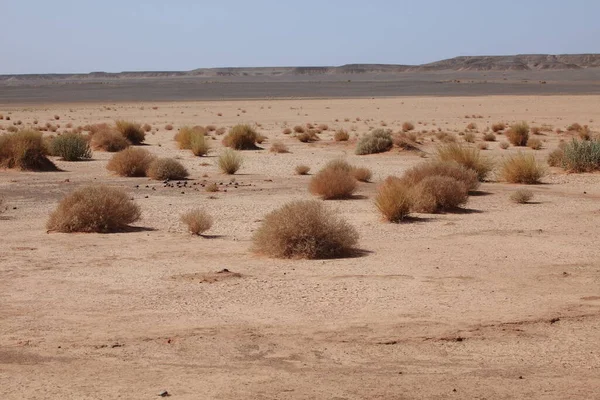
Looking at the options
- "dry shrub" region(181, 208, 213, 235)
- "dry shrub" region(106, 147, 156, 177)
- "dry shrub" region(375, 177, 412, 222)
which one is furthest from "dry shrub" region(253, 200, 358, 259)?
"dry shrub" region(106, 147, 156, 177)

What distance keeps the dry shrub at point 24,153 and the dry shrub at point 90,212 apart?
13561mm

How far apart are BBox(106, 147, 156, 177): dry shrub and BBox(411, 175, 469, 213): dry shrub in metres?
11.3

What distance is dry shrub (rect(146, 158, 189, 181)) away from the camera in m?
28.8

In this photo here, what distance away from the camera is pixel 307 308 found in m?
12.4

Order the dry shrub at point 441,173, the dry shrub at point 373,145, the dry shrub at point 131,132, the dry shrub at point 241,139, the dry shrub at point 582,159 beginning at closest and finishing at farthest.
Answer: the dry shrub at point 441,173 → the dry shrub at point 582,159 → the dry shrub at point 373,145 → the dry shrub at point 241,139 → the dry shrub at point 131,132

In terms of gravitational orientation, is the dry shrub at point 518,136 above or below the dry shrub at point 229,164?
below

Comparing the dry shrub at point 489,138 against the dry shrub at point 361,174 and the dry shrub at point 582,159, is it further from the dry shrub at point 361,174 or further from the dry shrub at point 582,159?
the dry shrub at point 361,174

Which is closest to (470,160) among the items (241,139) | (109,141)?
(241,139)

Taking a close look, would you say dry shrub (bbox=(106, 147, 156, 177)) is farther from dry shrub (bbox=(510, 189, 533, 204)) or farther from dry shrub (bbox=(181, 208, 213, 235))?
dry shrub (bbox=(510, 189, 533, 204))

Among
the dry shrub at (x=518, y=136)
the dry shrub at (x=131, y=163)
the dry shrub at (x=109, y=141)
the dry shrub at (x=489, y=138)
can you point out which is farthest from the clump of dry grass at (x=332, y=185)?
the dry shrub at (x=489, y=138)

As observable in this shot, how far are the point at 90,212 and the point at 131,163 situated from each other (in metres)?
11.8

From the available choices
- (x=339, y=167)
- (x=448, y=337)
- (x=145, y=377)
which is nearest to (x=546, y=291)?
(x=448, y=337)

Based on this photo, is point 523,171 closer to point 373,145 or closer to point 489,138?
point 373,145

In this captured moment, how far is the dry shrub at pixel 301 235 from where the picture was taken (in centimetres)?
1569
